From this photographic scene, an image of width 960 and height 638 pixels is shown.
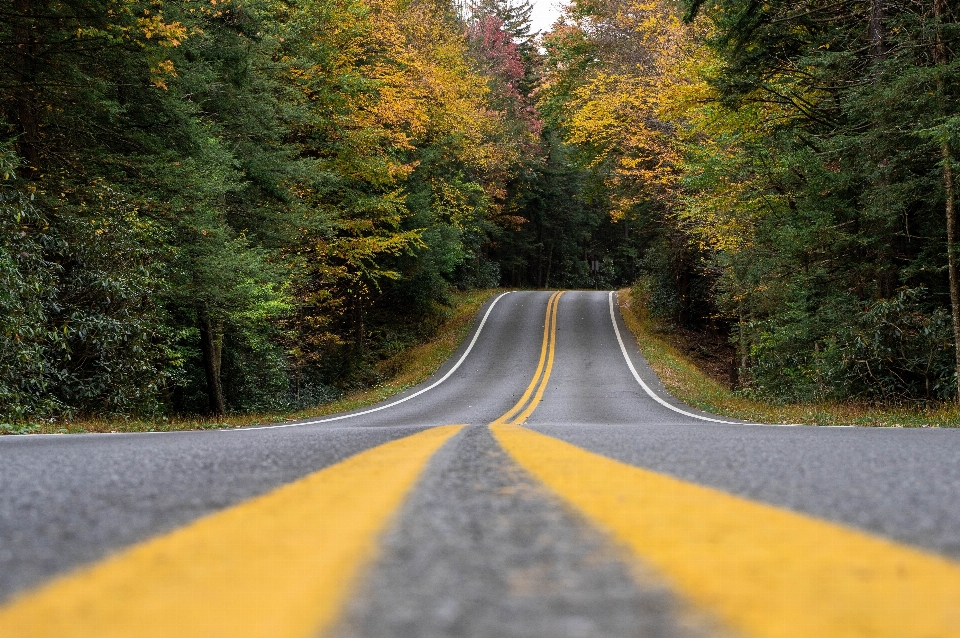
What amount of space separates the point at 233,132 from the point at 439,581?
58.0ft

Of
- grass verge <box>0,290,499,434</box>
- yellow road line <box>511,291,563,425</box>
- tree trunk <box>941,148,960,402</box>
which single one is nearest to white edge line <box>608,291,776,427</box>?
yellow road line <box>511,291,563,425</box>

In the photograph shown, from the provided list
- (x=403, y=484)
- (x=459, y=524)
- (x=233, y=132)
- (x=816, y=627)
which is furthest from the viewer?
(x=233, y=132)

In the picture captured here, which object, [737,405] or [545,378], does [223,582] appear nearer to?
[737,405]

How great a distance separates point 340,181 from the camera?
2158 centimetres

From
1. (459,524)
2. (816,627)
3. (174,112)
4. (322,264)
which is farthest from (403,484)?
(322,264)

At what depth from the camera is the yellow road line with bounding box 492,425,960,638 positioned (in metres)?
0.79

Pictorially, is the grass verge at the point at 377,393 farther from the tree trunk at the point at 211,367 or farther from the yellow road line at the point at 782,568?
the yellow road line at the point at 782,568

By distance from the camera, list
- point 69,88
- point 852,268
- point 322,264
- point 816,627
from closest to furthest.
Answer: point 816,627 → point 69,88 → point 852,268 → point 322,264

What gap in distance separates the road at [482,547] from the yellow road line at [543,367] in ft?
25.6

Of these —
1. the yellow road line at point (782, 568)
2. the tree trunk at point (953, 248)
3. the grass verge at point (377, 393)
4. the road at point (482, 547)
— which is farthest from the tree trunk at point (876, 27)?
the yellow road line at point (782, 568)

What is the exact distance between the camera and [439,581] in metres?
0.99

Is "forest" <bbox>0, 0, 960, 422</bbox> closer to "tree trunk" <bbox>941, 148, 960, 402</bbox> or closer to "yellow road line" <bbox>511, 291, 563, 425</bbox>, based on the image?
"tree trunk" <bbox>941, 148, 960, 402</bbox>

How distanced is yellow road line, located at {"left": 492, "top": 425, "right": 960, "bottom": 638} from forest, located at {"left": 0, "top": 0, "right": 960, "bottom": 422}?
9.46 m

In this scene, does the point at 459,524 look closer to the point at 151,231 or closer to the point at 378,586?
the point at 378,586
